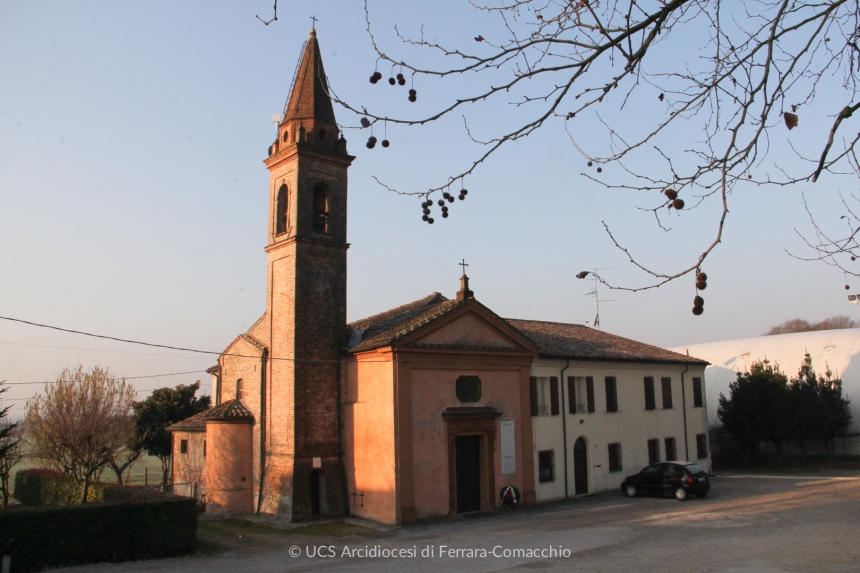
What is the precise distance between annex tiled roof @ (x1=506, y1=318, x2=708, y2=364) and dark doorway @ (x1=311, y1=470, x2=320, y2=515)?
932 cm

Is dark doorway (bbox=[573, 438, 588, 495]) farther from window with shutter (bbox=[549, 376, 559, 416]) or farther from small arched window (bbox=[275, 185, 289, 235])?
small arched window (bbox=[275, 185, 289, 235])

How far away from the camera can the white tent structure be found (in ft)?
125

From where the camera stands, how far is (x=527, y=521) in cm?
1912

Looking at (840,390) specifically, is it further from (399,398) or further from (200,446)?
(200,446)

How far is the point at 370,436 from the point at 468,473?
3.62 m

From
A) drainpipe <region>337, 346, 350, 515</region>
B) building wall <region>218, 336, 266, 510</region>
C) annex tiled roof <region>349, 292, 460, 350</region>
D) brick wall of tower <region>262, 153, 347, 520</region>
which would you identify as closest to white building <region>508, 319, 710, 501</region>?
annex tiled roof <region>349, 292, 460, 350</region>

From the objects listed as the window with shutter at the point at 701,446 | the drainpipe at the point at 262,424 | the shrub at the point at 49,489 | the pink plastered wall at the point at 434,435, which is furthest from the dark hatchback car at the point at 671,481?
the shrub at the point at 49,489

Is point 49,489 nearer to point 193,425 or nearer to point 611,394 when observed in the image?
point 193,425

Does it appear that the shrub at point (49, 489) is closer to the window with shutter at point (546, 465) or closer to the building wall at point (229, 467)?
the building wall at point (229, 467)

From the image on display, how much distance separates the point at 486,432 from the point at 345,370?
5241 millimetres

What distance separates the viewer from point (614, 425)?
87.4ft

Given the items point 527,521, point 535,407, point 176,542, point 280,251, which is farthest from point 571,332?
point 176,542

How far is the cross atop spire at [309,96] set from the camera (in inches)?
901

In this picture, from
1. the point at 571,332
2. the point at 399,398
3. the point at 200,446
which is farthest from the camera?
the point at 571,332
